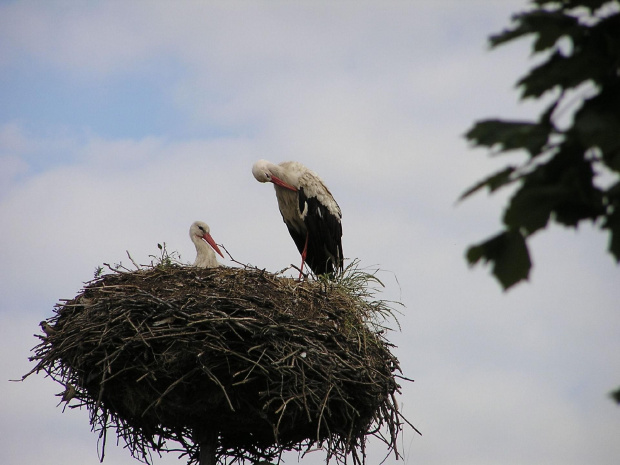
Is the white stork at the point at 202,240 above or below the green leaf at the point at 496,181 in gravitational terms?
above

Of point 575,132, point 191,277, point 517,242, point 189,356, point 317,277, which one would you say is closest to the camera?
point 575,132

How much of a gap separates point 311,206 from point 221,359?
368 cm

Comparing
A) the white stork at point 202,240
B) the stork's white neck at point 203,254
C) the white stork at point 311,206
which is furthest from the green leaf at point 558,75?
the white stork at point 311,206

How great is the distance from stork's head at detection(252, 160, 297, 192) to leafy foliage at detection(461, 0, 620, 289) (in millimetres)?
7505

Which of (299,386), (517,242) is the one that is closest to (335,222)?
(299,386)

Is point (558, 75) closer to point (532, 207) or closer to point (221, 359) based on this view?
point (532, 207)

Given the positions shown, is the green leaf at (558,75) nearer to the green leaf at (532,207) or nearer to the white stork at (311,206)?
the green leaf at (532,207)

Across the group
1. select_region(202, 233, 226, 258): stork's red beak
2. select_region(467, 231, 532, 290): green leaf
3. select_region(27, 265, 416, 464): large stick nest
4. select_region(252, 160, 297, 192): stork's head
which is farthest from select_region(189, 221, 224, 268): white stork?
select_region(467, 231, 532, 290): green leaf

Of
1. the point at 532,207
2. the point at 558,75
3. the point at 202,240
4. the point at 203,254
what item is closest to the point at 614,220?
the point at 532,207

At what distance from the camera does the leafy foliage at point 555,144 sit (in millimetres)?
1377

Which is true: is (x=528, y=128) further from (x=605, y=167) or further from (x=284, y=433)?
(x=284, y=433)

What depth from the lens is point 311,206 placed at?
9.02 meters

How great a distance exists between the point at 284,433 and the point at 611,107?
205 inches

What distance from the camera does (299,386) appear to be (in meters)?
5.55
